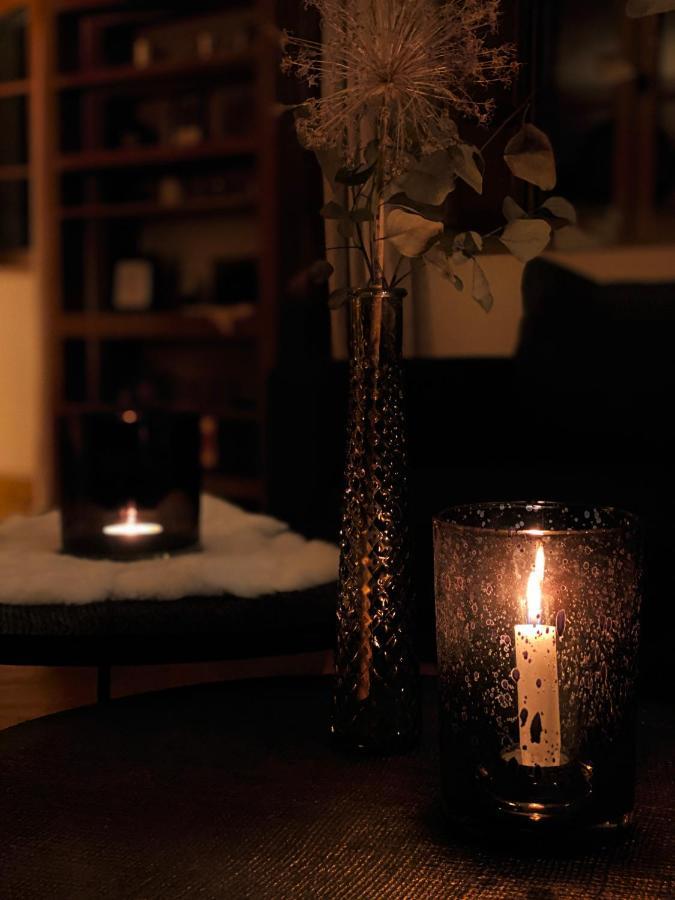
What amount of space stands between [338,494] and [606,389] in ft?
1.63

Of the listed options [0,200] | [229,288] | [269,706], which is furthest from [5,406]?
[269,706]

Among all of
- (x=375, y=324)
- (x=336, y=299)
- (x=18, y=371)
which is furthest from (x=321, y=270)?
(x=18, y=371)

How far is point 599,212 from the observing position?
363 centimetres

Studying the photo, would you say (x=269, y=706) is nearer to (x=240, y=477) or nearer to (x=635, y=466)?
(x=635, y=466)

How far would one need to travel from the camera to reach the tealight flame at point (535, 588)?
61 cm

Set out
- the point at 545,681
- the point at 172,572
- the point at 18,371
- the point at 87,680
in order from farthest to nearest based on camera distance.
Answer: the point at 18,371
the point at 87,680
the point at 172,572
the point at 545,681

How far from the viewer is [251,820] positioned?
24.3 inches

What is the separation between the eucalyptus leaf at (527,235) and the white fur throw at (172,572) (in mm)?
389

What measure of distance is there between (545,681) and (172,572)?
1.54 ft

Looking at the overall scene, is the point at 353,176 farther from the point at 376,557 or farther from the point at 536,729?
the point at 536,729

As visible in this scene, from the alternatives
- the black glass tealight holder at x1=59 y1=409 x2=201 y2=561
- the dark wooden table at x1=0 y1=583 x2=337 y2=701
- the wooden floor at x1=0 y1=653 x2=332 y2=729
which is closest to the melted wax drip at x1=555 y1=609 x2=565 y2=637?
the dark wooden table at x1=0 y1=583 x2=337 y2=701

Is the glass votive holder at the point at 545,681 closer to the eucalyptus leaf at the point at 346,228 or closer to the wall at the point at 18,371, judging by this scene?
the eucalyptus leaf at the point at 346,228

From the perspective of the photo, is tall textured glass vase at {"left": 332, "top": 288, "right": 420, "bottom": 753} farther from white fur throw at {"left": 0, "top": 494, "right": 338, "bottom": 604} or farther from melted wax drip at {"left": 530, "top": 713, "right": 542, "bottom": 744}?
white fur throw at {"left": 0, "top": 494, "right": 338, "bottom": 604}

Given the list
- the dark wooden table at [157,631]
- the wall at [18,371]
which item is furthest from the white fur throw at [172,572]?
the wall at [18,371]
